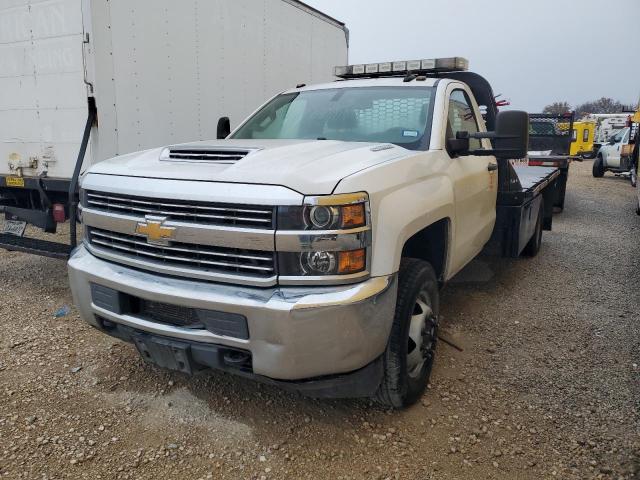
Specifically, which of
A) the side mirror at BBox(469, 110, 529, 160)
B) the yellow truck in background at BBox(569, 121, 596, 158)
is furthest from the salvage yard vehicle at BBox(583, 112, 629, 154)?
the side mirror at BBox(469, 110, 529, 160)

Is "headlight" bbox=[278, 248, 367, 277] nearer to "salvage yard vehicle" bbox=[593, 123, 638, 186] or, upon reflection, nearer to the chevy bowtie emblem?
the chevy bowtie emblem

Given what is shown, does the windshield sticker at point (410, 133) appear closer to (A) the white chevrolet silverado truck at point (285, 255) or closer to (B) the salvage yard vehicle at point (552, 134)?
(A) the white chevrolet silverado truck at point (285, 255)

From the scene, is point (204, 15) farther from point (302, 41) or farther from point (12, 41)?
point (302, 41)

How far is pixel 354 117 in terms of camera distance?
3.71 meters

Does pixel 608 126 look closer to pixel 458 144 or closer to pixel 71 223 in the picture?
pixel 458 144

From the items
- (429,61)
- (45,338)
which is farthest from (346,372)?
(429,61)

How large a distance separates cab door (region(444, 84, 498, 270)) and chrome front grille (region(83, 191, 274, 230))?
164cm

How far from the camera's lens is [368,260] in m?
2.35

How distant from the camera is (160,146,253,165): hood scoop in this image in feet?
8.79

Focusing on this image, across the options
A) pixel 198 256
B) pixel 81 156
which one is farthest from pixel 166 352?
pixel 81 156

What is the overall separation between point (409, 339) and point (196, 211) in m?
1.40

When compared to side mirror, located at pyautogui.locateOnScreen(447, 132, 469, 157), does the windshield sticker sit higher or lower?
higher

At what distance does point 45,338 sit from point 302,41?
18.3 ft

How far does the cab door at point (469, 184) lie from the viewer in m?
3.54
